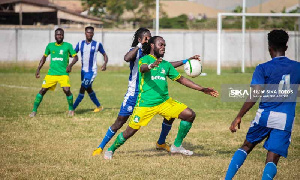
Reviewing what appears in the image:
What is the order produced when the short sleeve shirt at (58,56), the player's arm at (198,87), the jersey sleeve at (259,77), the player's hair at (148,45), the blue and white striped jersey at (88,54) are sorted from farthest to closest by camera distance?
the blue and white striped jersey at (88,54)
the short sleeve shirt at (58,56)
the player's hair at (148,45)
the player's arm at (198,87)
the jersey sleeve at (259,77)

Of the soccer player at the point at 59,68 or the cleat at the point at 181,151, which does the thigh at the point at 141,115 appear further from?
the soccer player at the point at 59,68

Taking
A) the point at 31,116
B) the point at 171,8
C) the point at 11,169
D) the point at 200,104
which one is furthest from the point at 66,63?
the point at 171,8

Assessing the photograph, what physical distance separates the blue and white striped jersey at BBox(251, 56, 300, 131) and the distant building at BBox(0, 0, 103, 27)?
3595cm

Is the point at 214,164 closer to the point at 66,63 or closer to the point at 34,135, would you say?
the point at 34,135

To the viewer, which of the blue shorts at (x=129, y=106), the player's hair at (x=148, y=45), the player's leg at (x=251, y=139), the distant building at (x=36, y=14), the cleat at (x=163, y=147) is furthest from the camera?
the distant building at (x=36, y=14)

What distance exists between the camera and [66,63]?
44.5ft

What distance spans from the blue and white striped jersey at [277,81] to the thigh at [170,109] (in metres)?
2.27

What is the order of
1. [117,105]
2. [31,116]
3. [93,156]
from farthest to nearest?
1. [117,105]
2. [31,116]
3. [93,156]

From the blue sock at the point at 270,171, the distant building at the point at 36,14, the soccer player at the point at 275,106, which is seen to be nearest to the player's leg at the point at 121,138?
the soccer player at the point at 275,106

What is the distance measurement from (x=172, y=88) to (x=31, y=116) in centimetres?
956

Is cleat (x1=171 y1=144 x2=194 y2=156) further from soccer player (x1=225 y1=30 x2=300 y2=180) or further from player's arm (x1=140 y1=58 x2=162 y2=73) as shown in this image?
soccer player (x1=225 y1=30 x2=300 y2=180)

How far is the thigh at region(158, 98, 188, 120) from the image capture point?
8.02 metres

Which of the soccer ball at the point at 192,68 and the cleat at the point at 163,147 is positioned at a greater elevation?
the soccer ball at the point at 192,68

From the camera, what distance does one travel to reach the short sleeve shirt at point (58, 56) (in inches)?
528
